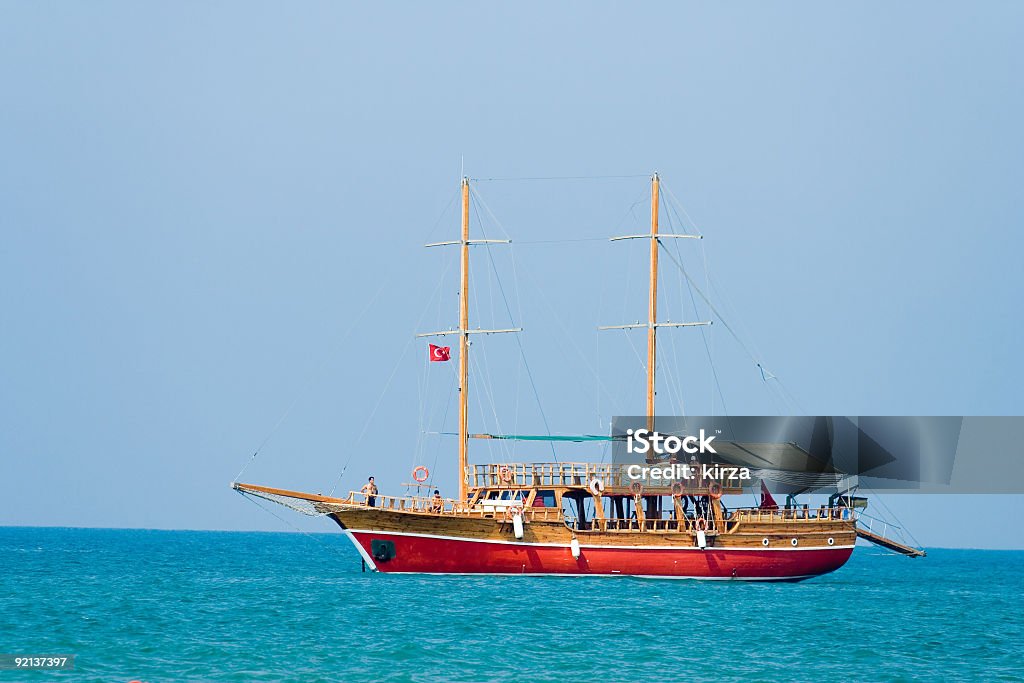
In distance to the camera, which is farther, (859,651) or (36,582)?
(36,582)

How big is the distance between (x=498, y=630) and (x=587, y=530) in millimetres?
14816

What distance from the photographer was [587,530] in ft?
160

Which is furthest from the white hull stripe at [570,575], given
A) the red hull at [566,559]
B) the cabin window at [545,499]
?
the cabin window at [545,499]

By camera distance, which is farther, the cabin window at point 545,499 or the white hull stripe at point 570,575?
the cabin window at point 545,499

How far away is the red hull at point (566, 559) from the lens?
156 ft

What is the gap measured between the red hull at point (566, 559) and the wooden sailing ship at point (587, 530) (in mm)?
35

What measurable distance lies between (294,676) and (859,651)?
13.8 meters

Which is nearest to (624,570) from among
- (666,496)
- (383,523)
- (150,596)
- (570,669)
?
(666,496)

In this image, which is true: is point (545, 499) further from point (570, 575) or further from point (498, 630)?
point (498, 630)

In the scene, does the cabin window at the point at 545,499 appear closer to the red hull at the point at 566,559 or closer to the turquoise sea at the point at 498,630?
the red hull at the point at 566,559

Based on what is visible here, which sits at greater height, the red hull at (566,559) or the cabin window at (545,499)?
the cabin window at (545,499)

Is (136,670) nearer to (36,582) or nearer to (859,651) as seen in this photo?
(859,651)

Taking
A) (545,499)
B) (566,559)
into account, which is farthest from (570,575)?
(545,499)

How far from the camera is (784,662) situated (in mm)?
30516
